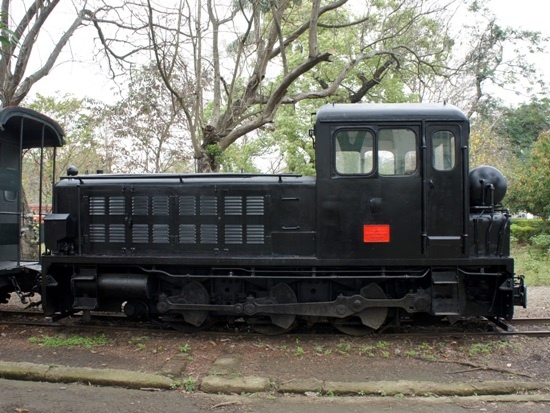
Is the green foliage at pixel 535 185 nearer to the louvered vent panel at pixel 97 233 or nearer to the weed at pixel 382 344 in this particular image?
the weed at pixel 382 344

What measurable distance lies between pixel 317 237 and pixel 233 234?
128cm

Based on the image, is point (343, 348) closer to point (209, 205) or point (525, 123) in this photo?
point (209, 205)

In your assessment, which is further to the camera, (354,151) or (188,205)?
(188,205)

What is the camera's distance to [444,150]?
6855 millimetres

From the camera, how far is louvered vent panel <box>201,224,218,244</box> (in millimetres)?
7250

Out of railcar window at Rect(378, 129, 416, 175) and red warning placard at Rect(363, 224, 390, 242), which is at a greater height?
railcar window at Rect(378, 129, 416, 175)

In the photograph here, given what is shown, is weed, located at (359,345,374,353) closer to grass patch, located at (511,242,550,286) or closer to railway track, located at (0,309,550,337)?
railway track, located at (0,309,550,337)

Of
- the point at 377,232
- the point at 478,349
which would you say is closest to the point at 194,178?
the point at 377,232

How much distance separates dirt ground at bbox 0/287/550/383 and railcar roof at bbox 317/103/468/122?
324 cm

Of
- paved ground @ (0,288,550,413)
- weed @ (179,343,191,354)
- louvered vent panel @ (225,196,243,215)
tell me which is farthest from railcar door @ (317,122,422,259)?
weed @ (179,343,191,354)

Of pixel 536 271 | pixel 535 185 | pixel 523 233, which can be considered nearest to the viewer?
pixel 536 271

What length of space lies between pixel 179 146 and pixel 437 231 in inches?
750

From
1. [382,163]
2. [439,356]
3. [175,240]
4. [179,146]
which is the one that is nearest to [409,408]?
[439,356]

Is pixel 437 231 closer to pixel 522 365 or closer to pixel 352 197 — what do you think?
pixel 352 197
